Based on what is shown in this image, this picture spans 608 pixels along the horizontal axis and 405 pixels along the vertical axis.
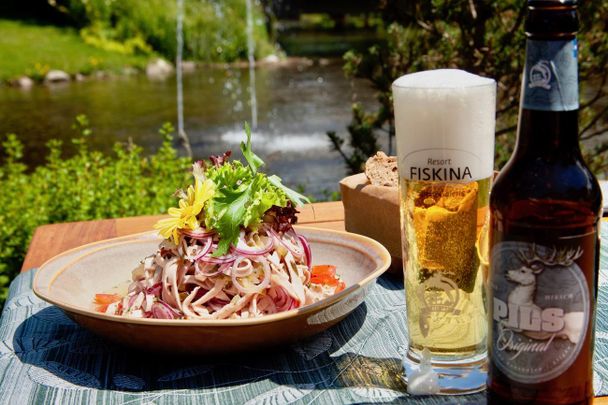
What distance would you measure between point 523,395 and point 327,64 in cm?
1302

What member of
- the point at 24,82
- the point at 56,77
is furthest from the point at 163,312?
the point at 56,77

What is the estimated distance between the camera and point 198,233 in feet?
4.58

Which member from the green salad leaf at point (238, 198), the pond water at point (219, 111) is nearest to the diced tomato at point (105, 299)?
the green salad leaf at point (238, 198)

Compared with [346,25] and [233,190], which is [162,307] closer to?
[233,190]

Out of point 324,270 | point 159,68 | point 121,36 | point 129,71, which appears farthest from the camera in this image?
point 121,36

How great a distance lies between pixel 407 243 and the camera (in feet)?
4.23

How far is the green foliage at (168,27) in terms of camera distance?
15586 mm

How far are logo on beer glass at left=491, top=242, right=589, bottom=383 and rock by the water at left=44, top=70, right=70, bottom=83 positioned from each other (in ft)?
45.8

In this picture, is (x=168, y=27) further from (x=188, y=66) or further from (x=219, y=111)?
(x=219, y=111)

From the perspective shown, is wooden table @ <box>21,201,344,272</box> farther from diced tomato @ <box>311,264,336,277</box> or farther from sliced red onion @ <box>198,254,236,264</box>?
sliced red onion @ <box>198,254,236,264</box>

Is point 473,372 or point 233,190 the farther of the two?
point 233,190

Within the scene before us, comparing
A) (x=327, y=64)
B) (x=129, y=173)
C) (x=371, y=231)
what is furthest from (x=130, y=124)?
(x=371, y=231)

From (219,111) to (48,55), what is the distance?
19.9 ft

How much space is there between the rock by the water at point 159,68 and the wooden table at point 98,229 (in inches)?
498
